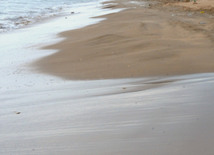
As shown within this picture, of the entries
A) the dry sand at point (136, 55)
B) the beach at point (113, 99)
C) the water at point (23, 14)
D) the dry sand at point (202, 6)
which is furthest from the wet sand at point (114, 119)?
the dry sand at point (202, 6)

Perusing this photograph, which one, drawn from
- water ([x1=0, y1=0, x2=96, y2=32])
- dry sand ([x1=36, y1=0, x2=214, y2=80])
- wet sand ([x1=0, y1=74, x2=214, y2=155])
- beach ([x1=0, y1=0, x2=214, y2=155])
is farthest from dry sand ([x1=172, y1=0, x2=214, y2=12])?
wet sand ([x1=0, y1=74, x2=214, y2=155])

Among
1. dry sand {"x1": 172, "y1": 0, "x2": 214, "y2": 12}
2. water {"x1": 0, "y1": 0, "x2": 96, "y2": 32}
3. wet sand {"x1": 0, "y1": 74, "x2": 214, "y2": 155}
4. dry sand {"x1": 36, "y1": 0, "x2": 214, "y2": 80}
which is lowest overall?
water {"x1": 0, "y1": 0, "x2": 96, "y2": 32}

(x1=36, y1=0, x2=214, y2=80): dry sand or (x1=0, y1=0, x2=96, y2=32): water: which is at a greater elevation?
(x1=36, y1=0, x2=214, y2=80): dry sand

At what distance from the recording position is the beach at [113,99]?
7.22 feet

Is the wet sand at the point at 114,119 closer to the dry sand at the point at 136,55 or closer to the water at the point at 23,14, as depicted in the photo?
the dry sand at the point at 136,55

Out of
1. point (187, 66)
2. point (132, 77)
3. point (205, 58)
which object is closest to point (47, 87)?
point (132, 77)

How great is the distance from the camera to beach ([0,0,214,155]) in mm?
2199

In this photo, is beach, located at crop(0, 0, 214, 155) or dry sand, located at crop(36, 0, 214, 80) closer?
beach, located at crop(0, 0, 214, 155)

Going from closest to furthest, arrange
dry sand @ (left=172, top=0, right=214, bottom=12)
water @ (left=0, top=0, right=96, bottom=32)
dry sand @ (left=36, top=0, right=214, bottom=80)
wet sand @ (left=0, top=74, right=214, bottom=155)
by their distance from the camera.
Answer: wet sand @ (left=0, top=74, right=214, bottom=155) → dry sand @ (left=36, top=0, right=214, bottom=80) → dry sand @ (left=172, top=0, right=214, bottom=12) → water @ (left=0, top=0, right=96, bottom=32)

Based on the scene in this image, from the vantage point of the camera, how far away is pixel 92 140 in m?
2.27

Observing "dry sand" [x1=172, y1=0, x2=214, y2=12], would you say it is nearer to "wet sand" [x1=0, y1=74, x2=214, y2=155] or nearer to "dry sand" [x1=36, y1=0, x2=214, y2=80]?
"dry sand" [x1=36, y1=0, x2=214, y2=80]

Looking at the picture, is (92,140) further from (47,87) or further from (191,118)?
(47,87)

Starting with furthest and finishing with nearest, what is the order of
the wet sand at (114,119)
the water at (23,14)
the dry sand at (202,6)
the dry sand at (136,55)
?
the water at (23,14)
the dry sand at (202,6)
the dry sand at (136,55)
the wet sand at (114,119)

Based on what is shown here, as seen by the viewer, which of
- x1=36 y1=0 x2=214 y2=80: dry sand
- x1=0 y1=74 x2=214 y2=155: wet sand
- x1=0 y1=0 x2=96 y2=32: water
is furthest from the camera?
x1=0 y1=0 x2=96 y2=32: water
